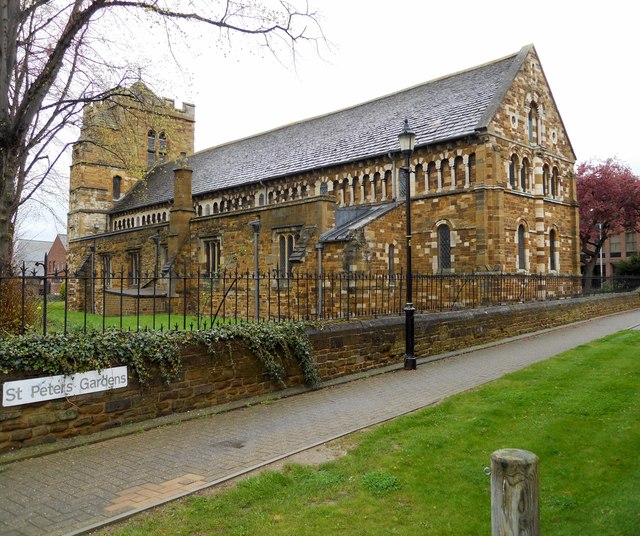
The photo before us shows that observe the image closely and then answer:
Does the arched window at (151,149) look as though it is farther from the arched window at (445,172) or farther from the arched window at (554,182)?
the arched window at (554,182)

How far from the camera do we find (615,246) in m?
74.8

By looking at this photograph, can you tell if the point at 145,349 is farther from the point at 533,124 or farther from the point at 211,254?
the point at 533,124

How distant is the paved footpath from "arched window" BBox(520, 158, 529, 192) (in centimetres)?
1618

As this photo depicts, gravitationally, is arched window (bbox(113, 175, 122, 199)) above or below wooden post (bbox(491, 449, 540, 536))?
above

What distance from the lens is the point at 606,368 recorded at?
422 inches

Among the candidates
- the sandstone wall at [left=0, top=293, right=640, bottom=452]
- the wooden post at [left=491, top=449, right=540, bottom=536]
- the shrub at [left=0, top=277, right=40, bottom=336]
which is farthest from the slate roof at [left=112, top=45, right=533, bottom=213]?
the wooden post at [left=491, top=449, right=540, bottom=536]

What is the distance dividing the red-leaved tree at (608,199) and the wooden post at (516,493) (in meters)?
43.8

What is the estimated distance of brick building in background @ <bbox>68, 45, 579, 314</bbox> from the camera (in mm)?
21641

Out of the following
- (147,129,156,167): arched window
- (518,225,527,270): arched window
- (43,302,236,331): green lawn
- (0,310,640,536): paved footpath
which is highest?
(147,129,156,167): arched window

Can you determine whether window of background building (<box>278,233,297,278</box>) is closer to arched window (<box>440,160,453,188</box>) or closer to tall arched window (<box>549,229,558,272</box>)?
arched window (<box>440,160,453,188</box>)

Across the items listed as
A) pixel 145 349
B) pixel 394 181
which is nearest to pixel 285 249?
pixel 394 181

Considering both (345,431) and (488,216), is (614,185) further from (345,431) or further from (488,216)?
(345,431)

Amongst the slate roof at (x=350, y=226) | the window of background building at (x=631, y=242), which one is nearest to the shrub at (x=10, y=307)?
the slate roof at (x=350, y=226)

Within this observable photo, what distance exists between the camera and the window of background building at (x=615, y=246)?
244ft
